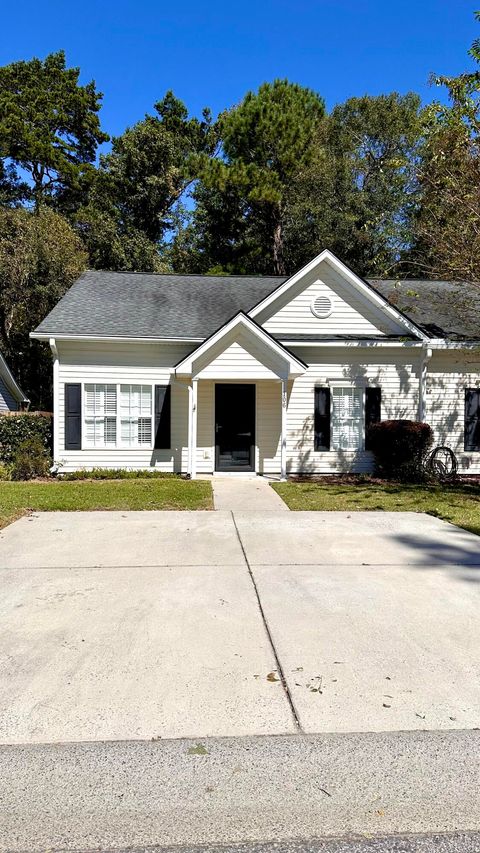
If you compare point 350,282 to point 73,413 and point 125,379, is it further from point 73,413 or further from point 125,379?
point 73,413

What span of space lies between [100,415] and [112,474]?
146 centimetres

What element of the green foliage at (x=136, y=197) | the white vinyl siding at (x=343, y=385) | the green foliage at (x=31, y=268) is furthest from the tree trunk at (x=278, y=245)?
the white vinyl siding at (x=343, y=385)

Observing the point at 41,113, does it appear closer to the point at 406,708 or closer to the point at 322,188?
the point at 322,188

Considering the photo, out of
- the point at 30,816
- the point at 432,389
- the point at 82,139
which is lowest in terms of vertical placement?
the point at 30,816

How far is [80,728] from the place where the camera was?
286 centimetres

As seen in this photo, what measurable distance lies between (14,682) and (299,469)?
1037 centimetres

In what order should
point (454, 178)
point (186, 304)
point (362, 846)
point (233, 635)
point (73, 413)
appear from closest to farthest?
1. point (362, 846)
2. point (233, 635)
3. point (454, 178)
4. point (73, 413)
5. point (186, 304)

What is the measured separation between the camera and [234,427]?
13.1 metres

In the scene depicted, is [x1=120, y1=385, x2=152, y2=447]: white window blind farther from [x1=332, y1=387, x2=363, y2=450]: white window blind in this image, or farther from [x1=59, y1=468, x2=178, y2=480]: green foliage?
[x1=332, y1=387, x2=363, y2=450]: white window blind

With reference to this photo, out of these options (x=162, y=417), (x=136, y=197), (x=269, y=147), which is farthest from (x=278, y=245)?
(x=162, y=417)

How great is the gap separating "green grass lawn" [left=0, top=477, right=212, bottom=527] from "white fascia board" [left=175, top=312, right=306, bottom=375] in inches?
103

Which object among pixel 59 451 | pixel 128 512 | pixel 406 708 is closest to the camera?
pixel 406 708

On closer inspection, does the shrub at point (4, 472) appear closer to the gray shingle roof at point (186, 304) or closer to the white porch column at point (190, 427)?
the gray shingle roof at point (186, 304)

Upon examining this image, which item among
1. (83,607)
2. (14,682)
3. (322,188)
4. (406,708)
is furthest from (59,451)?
(322,188)
